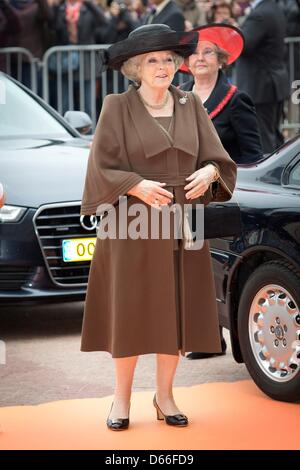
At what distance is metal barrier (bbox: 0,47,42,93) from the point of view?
549 inches

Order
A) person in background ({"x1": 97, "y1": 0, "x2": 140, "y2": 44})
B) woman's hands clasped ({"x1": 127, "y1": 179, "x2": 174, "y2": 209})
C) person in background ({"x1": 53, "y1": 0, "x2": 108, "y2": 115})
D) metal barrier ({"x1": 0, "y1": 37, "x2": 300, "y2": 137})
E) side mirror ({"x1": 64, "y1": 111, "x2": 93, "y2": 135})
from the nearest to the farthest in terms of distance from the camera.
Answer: woman's hands clasped ({"x1": 127, "y1": 179, "x2": 174, "y2": 209})
side mirror ({"x1": 64, "y1": 111, "x2": 93, "y2": 135})
metal barrier ({"x1": 0, "y1": 37, "x2": 300, "y2": 137})
person in background ({"x1": 53, "y1": 0, "x2": 108, "y2": 115})
person in background ({"x1": 97, "y1": 0, "x2": 140, "y2": 44})

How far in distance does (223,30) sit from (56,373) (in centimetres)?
257

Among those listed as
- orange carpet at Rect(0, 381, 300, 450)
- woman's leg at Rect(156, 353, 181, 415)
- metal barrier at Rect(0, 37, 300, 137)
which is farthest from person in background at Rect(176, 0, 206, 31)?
woman's leg at Rect(156, 353, 181, 415)

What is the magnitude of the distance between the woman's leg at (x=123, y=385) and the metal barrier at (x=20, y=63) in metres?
8.97

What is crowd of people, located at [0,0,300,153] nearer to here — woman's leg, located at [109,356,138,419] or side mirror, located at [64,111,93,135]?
side mirror, located at [64,111,93,135]

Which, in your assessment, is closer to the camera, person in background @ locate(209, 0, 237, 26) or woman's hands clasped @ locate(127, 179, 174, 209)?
woman's hands clasped @ locate(127, 179, 174, 209)

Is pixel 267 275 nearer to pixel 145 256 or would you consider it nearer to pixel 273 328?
pixel 273 328

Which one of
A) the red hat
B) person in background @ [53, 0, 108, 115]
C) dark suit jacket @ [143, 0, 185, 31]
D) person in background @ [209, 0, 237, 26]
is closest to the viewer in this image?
the red hat

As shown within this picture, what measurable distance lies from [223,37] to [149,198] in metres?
2.76

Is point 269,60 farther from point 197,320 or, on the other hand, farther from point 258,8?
point 197,320

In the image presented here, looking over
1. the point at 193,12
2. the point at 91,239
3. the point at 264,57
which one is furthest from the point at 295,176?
the point at 193,12

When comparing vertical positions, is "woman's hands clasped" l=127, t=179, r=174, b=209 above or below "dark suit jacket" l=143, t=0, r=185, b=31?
below

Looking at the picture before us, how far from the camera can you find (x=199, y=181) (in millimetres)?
5234

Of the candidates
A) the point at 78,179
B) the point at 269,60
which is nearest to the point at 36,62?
the point at 269,60
